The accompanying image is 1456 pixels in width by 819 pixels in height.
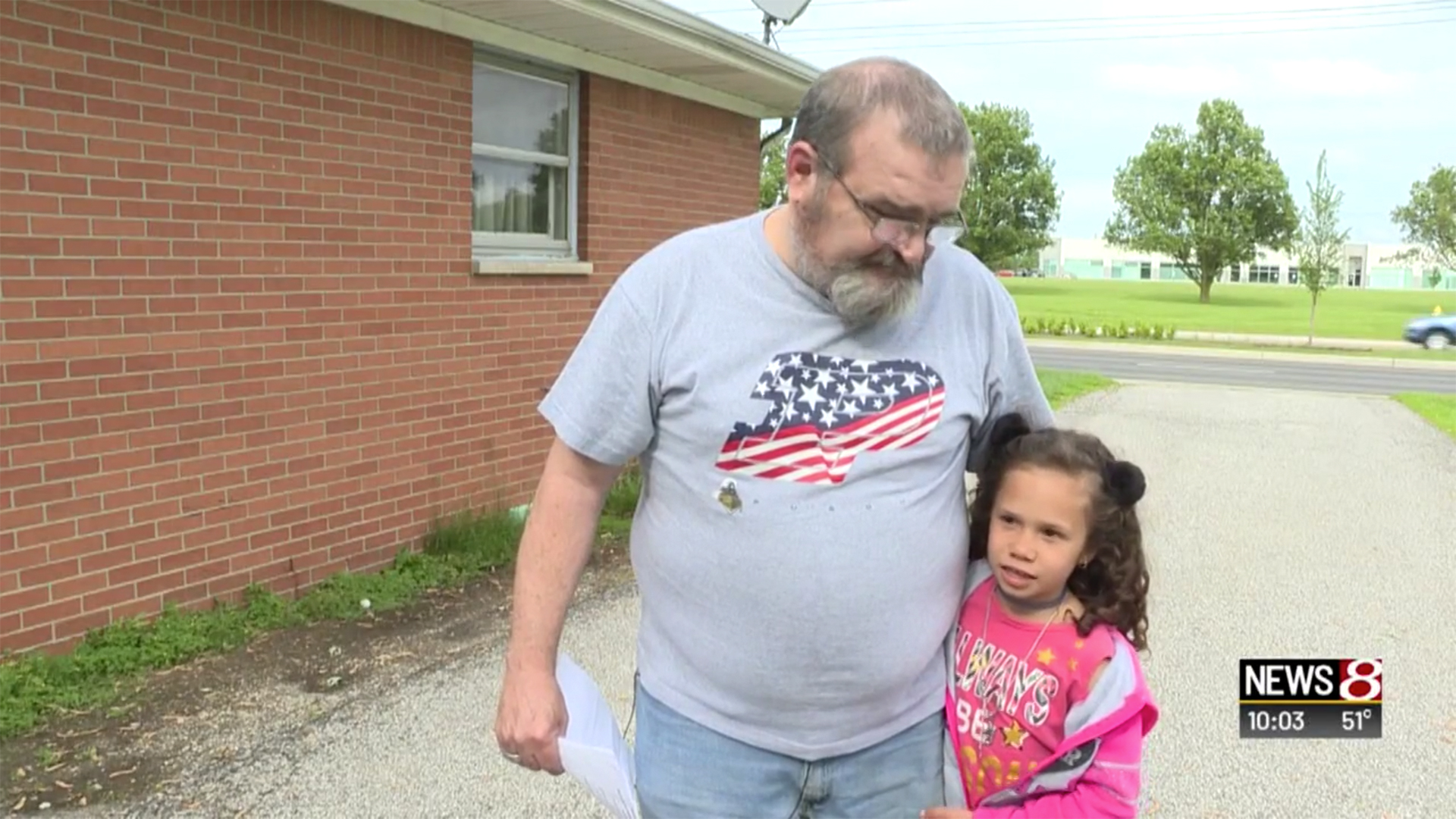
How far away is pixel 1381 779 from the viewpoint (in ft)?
13.0

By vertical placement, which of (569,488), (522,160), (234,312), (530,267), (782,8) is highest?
(782,8)

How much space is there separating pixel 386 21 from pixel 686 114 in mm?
2976

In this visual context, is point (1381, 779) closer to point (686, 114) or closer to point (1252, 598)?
point (1252, 598)

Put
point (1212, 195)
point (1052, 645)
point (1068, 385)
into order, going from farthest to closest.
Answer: point (1212, 195) < point (1068, 385) < point (1052, 645)

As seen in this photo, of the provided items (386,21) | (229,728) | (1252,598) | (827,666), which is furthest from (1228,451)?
(827,666)

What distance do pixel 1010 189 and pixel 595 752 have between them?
57.9 metres

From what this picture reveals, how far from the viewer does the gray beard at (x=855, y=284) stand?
185 centimetres

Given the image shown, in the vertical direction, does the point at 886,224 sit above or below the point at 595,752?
above

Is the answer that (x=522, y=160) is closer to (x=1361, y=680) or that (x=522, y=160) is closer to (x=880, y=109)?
(x=1361, y=680)

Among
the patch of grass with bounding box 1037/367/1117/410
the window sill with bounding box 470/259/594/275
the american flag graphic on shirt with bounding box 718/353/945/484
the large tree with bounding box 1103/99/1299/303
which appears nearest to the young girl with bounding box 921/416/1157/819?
the american flag graphic on shirt with bounding box 718/353/945/484

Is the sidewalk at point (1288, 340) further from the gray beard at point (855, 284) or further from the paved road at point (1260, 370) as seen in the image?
the gray beard at point (855, 284)

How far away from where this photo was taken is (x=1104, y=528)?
200 centimetres

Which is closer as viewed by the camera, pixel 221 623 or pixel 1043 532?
pixel 1043 532

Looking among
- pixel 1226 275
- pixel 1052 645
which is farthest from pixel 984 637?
pixel 1226 275
